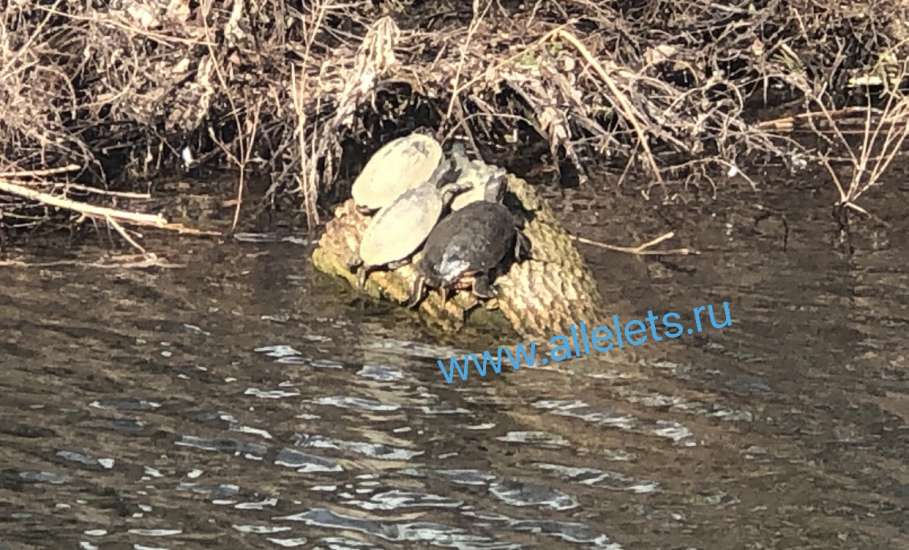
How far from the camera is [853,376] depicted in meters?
6.85

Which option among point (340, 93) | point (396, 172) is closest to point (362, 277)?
point (396, 172)

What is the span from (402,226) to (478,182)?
2.08 ft

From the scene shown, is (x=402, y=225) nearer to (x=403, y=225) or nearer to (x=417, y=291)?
(x=403, y=225)

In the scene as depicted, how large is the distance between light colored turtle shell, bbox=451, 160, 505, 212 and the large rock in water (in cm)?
18

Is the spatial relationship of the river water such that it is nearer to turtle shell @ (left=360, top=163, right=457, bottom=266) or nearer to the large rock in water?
the large rock in water

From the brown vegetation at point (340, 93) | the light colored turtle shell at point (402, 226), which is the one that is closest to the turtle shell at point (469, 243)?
the light colored turtle shell at point (402, 226)

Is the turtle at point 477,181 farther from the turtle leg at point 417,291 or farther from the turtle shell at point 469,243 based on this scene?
Answer: the turtle leg at point 417,291

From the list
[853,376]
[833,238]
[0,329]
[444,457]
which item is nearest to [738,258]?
[833,238]

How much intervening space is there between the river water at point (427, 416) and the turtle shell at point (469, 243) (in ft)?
1.28

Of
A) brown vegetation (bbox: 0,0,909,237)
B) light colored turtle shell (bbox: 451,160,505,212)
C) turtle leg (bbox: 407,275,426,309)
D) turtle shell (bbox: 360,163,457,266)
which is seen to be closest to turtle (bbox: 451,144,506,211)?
light colored turtle shell (bbox: 451,160,505,212)

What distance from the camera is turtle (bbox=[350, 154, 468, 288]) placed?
25.9 feet

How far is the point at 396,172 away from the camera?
27.7 ft

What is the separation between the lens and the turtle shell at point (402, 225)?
25.9 feet

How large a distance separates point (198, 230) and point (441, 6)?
4.17m
